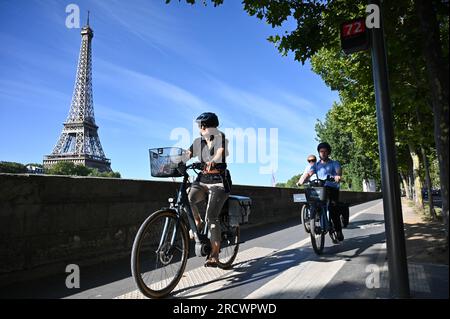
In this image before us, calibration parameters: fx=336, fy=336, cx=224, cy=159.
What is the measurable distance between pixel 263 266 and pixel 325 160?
236 centimetres

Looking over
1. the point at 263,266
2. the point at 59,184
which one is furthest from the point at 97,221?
the point at 263,266

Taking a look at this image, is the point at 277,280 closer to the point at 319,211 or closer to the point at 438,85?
the point at 319,211

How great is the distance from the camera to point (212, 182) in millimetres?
4012

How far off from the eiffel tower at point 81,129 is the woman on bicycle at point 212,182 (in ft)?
279

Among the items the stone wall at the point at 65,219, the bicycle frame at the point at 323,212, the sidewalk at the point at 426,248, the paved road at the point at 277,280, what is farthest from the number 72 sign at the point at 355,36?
the stone wall at the point at 65,219

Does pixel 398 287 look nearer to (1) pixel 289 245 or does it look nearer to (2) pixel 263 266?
(2) pixel 263 266

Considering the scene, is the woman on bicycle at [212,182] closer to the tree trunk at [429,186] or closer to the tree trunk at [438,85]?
the tree trunk at [438,85]

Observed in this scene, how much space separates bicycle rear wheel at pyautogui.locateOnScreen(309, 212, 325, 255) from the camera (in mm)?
4965

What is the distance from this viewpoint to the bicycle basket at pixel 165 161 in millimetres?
3671

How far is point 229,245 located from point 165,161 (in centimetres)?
167

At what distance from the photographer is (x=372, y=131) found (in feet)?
57.5

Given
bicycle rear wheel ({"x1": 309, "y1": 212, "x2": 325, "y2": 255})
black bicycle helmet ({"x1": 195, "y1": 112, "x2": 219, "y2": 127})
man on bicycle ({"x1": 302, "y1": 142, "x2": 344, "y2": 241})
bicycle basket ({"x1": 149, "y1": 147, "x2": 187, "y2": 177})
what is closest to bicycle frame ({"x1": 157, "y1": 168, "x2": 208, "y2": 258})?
bicycle basket ({"x1": 149, "y1": 147, "x2": 187, "y2": 177})

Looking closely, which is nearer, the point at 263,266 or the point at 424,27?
the point at 424,27
